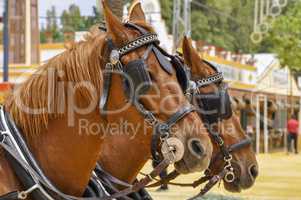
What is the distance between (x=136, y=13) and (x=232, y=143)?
2604mm

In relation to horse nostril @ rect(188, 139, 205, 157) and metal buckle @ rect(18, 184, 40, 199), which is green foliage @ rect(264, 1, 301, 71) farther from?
metal buckle @ rect(18, 184, 40, 199)

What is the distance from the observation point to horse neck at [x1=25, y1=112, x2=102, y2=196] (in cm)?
342

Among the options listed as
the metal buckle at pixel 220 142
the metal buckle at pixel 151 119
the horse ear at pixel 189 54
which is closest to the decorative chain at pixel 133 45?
the metal buckle at pixel 151 119

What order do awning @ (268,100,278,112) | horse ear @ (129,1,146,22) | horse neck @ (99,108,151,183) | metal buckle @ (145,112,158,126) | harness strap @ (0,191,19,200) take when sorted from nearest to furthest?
harness strap @ (0,191,19,200) → metal buckle @ (145,112,158,126) → horse ear @ (129,1,146,22) → horse neck @ (99,108,151,183) → awning @ (268,100,278,112)

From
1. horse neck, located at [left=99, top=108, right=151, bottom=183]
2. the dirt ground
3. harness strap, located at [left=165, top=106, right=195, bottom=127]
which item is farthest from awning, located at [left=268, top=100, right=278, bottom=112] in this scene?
harness strap, located at [left=165, top=106, right=195, bottom=127]

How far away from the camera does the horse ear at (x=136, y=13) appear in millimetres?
3590

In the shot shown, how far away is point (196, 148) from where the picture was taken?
10.5 feet

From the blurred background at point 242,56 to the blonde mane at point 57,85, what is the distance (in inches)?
309

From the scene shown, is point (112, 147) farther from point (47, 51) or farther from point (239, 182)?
point (47, 51)

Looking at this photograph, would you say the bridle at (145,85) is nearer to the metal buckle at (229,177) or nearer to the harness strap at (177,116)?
the harness strap at (177,116)

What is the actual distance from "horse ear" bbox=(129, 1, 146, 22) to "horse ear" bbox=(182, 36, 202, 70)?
1655 millimetres

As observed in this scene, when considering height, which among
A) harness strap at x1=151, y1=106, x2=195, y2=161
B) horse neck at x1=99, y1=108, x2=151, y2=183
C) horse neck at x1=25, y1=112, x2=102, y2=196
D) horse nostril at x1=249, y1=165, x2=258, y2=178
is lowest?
horse nostril at x1=249, y1=165, x2=258, y2=178

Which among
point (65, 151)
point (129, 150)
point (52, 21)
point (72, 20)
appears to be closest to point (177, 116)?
point (65, 151)

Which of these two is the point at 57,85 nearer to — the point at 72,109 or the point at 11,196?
the point at 72,109
